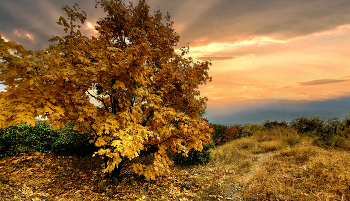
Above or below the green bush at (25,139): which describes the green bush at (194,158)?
below

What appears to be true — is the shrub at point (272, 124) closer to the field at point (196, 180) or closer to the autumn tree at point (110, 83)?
the field at point (196, 180)

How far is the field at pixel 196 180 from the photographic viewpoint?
517cm

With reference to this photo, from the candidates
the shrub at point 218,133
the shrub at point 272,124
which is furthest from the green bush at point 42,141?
the shrub at point 272,124

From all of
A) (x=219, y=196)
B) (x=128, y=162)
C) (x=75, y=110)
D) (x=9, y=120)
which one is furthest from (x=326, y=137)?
(x=9, y=120)

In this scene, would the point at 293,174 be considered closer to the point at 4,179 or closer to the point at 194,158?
the point at 194,158

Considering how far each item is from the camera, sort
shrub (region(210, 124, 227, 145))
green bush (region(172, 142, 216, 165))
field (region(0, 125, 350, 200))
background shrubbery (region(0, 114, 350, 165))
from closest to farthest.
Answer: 1. field (region(0, 125, 350, 200))
2. background shrubbery (region(0, 114, 350, 165))
3. green bush (region(172, 142, 216, 165))
4. shrub (region(210, 124, 227, 145))

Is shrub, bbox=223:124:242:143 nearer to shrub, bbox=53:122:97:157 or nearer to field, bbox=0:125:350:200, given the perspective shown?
field, bbox=0:125:350:200

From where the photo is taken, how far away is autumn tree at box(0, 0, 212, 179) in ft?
12.3

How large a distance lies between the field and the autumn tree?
1316mm

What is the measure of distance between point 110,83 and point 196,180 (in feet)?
18.6

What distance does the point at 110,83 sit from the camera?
16.2ft

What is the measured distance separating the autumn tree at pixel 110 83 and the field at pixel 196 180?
4.32 ft

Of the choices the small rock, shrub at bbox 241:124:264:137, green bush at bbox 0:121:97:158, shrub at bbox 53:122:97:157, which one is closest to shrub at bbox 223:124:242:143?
shrub at bbox 241:124:264:137

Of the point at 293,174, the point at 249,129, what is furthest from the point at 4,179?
the point at 249,129
